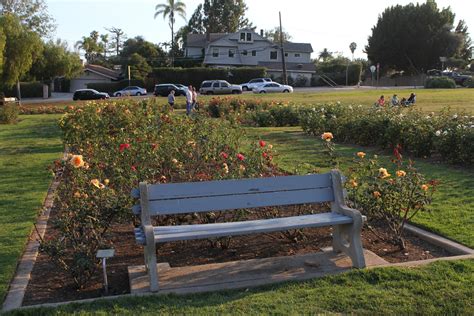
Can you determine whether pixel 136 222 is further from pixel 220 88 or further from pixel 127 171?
pixel 220 88

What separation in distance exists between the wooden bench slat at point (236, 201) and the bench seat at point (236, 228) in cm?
15

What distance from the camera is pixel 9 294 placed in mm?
4504

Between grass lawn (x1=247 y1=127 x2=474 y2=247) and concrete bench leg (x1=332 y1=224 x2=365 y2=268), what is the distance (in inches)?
50.7

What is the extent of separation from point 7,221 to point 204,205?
3085mm

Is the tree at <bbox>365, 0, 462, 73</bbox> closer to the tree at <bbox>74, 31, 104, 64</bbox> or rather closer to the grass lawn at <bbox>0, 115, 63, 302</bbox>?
the tree at <bbox>74, 31, 104, 64</bbox>

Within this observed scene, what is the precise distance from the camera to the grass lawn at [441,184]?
248 inches

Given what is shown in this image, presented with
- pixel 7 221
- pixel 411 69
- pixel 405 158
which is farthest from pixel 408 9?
pixel 7 221

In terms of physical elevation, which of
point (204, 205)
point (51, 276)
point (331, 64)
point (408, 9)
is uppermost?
point (408, 9)

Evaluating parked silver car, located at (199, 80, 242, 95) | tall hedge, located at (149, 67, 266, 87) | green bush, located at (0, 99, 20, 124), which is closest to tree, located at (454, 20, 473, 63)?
tall hedge, located at (149, 67, 266, 87)

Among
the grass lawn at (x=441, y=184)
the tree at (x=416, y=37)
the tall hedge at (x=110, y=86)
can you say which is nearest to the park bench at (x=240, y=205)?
the grass lawn at (x=441, y=184)

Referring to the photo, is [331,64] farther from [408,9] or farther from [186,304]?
[186,304]

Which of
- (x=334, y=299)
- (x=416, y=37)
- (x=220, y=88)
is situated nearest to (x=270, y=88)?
(x=220, y=88)

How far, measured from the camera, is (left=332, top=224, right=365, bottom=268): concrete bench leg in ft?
16.3

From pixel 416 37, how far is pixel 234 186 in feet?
246
